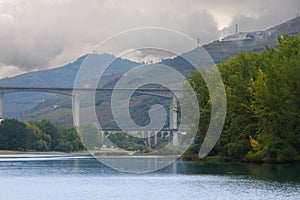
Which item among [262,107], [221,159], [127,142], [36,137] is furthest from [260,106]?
[127,142]

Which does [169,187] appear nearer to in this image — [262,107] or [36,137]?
[262,107]

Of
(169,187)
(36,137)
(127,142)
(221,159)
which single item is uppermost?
(36,137)

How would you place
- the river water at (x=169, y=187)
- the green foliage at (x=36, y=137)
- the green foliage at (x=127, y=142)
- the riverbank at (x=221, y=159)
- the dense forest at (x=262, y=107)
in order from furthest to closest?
1. the green foliage at (x=127, y=142)
2. the green foliage at (x=36, y=137)
3. the riverbank at (x=221, y=159)
4. the dense forest at (x=262, y=107)
5. the river water at (x=169, y=187)

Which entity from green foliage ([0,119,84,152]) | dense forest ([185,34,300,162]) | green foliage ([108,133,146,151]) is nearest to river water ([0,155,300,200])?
dense forest ([185,34,300,162])

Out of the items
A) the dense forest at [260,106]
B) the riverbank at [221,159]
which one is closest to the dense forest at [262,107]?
the dense forest at [260,106]

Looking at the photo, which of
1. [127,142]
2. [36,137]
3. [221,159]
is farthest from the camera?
[127,142]

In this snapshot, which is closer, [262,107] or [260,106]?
[260,106]

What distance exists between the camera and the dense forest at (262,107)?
56.6m

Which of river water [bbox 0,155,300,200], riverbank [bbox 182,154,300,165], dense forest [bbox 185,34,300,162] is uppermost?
dense forest [bbox 185,34,300,162]

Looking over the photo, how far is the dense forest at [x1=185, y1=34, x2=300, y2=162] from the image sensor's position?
56.6 meters

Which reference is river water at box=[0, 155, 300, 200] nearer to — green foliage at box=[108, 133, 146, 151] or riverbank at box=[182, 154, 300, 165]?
riverbank at box=[182, 154, 300, 165]

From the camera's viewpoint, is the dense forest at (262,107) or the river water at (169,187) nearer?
the river water at (169,187)

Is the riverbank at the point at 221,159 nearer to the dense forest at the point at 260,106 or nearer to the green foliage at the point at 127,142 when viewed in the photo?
the dense forest at the point at 260,106

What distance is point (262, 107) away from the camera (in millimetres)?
58719
